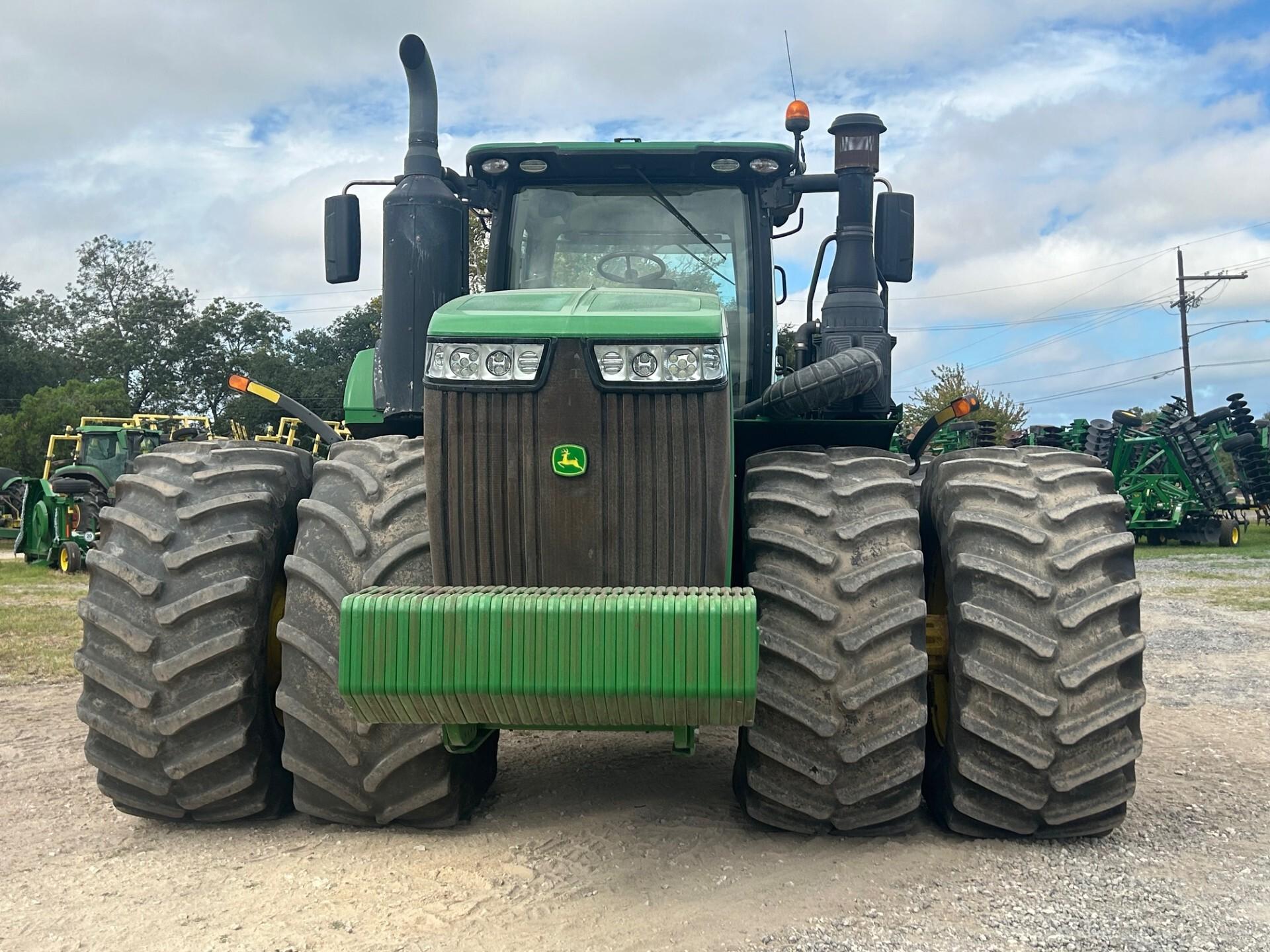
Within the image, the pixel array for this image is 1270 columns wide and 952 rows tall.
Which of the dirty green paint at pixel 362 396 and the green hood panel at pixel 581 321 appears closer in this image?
the green hood panel at pixel 581 321

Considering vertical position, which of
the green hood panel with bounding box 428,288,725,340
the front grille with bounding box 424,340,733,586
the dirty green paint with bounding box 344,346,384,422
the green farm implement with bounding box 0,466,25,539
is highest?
the green hood panel with bounding box 428,288,725,340

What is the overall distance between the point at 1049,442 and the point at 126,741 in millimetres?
25095

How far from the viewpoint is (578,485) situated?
3752 mm

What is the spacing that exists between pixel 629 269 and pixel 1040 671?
252 centimetres

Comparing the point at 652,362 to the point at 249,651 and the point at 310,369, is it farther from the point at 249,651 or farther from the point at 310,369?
the point at 310,369

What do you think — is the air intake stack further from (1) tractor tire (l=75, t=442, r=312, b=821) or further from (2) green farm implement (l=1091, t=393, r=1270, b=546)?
(2) green farm implement (l=1091, t=393, r=1270, b=546)

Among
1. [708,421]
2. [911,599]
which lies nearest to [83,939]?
[708,421]

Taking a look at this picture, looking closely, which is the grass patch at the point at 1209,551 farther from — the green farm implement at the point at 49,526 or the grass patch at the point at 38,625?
the green farm implement at the point at 49,526

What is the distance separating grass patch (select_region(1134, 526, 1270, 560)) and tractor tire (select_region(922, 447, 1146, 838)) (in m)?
18.3

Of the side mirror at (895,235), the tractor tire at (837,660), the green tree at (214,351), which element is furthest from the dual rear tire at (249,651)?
the green tree at (214,351)

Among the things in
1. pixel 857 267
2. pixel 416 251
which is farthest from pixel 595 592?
pixel 857 267

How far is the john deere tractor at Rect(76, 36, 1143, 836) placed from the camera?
11.2 feet

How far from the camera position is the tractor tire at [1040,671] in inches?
161

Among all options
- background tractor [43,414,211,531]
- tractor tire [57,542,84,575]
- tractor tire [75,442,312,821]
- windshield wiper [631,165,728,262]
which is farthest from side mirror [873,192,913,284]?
tractor tire [57,542,84,575]
